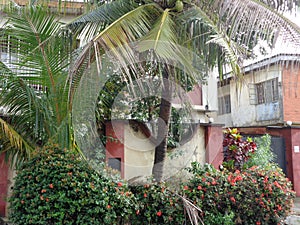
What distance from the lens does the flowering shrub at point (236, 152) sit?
8.89 meters

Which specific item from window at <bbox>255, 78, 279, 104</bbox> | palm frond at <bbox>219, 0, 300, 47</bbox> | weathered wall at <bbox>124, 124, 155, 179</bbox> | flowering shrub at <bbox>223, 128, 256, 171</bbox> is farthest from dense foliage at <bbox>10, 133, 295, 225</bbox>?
window at <bbox>255, 78, 279, 104</bbox>

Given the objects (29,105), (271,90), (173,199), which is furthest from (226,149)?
(271,90)

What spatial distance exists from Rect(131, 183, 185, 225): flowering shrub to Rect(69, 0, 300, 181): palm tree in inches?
23.7

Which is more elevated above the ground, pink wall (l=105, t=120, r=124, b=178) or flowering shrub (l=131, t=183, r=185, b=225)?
pink wall (l=105, t=120, r=124, b=178)

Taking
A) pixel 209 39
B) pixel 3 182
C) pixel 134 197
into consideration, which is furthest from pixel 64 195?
pixel 209 39

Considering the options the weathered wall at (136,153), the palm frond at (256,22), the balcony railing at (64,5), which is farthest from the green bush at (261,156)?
the balcony railing at (64,5)

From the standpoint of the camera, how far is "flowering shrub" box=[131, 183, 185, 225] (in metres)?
5.87

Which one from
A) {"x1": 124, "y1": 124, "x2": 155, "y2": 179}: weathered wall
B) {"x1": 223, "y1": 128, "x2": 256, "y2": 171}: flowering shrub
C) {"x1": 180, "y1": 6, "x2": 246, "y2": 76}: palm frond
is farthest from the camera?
{"x1": 223, "y1": 128, "x2": 256, "y2": 171}: flowering shrub

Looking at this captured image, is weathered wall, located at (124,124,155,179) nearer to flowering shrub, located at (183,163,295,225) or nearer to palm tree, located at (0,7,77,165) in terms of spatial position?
flowering shrub, located at (183,163,295,225)

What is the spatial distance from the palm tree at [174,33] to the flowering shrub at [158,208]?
0.60 metres

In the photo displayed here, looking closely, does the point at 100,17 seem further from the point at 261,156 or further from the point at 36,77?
the point at 261,156

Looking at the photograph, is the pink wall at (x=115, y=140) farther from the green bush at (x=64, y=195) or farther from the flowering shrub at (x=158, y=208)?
the green bush at (x=64, y=195)

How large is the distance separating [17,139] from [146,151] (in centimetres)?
361

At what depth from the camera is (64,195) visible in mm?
5207
